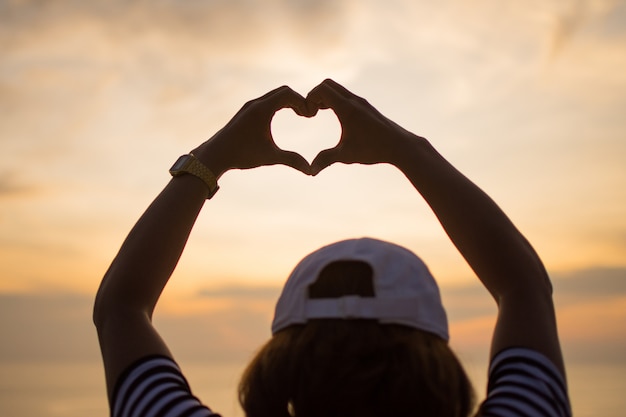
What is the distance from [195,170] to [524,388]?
1428 mm

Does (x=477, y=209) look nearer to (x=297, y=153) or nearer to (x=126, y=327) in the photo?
(x=297, y=153)

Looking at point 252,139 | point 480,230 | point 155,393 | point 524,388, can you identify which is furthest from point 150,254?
point 524,388

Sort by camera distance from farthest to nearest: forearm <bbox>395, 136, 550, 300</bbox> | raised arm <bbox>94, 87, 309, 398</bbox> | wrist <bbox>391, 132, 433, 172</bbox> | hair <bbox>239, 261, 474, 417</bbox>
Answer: wrist <bbox>391, 132, 433, 172</bbox> < forearm <bbox>395, 136, 550, 300</bbox> < raised arm <bbox>94, 87, 309, 398</bbox> < hair <bbox>239, 261, 474, 417</bbox>

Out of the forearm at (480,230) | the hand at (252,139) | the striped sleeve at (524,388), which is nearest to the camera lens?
the striped sleeve at (524,388)

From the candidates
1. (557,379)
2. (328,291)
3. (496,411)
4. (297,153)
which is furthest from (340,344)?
(297,153)

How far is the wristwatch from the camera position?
286 cm

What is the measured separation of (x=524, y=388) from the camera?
2105 mm

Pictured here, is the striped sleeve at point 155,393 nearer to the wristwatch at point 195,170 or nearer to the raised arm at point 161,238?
the raised arm at point 161,238

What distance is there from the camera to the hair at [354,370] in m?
1.93

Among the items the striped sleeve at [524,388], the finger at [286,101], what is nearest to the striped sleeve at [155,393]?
the striped sleeve at [524,388]

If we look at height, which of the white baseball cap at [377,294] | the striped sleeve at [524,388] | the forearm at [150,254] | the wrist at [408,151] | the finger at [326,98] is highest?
the finger at [326,98]

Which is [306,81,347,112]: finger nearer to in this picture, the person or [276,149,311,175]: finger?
[276,149,311,175]: finger

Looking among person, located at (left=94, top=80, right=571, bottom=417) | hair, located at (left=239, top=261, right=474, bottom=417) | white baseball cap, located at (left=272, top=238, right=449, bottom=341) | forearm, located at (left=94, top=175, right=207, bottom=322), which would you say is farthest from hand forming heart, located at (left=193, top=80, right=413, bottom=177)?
hair, located at (left=239, top=261, right=474, bottom=417)

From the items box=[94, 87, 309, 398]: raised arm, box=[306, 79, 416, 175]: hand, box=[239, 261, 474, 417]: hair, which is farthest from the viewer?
box=[306, 79, 416, 175]: hand
